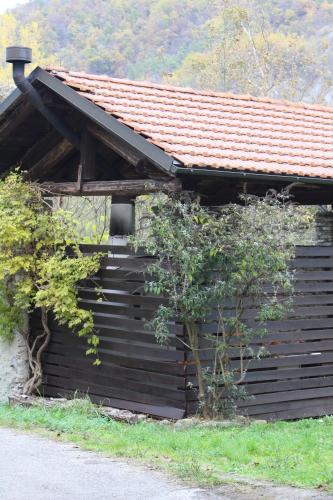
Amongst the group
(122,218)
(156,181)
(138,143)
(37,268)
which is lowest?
(37,268)

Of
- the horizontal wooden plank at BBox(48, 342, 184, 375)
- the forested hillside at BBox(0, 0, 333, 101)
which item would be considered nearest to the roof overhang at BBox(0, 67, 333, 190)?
the horizontal wooden plank at BBox(48, 342, 184, 375)

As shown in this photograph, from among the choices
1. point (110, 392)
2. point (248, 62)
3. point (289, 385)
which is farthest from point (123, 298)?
point (248, 62)

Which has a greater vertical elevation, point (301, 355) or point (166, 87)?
point (166, 87)

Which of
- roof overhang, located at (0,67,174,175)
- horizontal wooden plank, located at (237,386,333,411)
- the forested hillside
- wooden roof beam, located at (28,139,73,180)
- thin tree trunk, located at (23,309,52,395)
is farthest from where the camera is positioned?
the forested hillside

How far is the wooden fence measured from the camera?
32.9ft

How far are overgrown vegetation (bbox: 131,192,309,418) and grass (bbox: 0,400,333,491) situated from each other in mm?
857

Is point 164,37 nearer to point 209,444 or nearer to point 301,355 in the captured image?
point 301,355

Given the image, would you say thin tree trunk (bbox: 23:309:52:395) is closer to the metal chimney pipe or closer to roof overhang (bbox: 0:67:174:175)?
the metal chimney pipe

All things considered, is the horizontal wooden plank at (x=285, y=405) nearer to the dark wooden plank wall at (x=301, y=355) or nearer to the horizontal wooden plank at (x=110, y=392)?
the dark wooden plank wall at (x=301, y=355)

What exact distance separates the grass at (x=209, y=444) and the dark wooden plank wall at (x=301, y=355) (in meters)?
0.57

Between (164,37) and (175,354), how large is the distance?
58530mm

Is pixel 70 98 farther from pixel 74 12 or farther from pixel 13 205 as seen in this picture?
pixel 74 12

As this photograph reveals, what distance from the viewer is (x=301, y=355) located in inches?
427

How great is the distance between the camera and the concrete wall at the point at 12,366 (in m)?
12.0
